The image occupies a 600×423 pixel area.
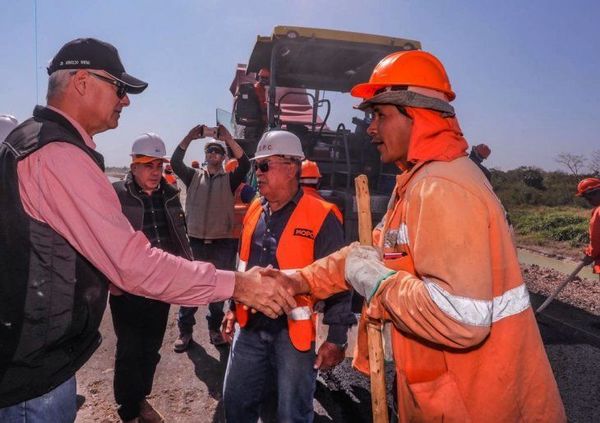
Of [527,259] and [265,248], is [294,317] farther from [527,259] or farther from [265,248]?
[527,259]

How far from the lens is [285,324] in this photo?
2.58m

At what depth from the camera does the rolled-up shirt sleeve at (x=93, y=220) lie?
158 cm

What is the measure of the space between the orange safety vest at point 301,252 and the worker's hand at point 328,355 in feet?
0.33

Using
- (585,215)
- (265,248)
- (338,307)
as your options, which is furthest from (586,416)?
(585,215)

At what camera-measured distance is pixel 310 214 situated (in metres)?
2.71

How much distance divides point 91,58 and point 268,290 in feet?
4.64

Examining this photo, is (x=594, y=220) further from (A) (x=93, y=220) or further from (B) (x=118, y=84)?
(A) (x=93, y=220)

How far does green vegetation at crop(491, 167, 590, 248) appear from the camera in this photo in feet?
55.0

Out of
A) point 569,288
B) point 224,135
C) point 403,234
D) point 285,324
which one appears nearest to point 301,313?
point 285,324

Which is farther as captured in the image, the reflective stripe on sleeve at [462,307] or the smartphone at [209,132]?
the smartphone at [209,132]

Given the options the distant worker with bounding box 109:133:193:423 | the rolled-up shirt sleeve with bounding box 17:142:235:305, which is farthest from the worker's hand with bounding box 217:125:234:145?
the rolled-up shirt sleeve with bounding box 17:142:235:305

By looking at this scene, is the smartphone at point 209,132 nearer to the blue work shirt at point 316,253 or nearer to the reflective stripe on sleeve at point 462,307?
the blue work shirt at point 316,253

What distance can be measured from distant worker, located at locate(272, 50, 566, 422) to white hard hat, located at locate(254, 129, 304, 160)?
1.24 meters

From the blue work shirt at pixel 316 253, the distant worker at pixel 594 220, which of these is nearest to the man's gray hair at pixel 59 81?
the blue work shirt at pixel 316 253
